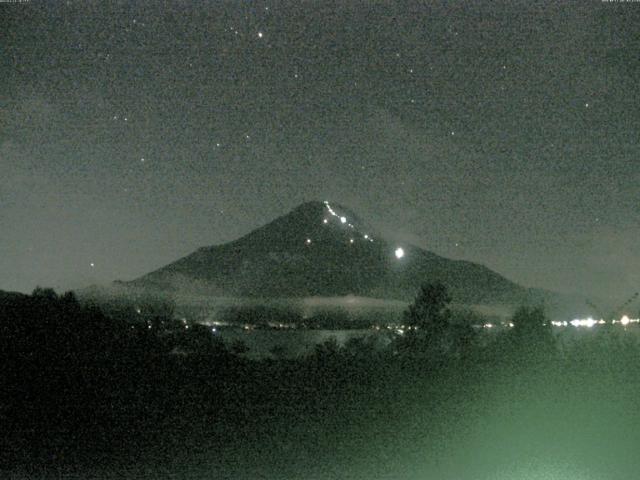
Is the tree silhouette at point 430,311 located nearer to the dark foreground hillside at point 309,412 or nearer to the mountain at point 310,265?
the dark foreground hillside at point 309,412

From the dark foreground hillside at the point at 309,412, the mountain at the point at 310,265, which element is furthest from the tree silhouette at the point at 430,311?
the mountain at the point at 310,265

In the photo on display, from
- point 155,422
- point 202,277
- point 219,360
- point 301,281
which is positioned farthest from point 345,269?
point 155,422

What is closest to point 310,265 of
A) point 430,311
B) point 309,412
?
point 430,311

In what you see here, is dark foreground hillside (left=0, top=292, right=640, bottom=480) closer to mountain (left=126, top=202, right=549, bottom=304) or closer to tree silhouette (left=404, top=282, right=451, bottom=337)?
tree silhouette (left=404, top=282, right=451, bottom=337)

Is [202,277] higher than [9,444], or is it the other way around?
[202,277]

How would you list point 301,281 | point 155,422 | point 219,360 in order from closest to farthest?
point 155,422 < point 219,360 < point 301,281

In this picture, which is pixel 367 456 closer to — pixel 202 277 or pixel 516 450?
pixel 516 450

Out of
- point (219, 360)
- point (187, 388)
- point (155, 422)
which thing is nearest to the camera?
point (155, 422)
